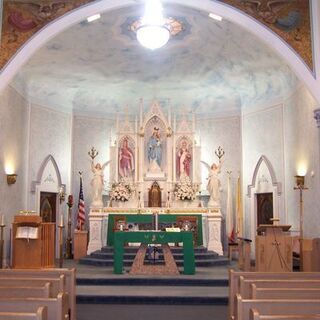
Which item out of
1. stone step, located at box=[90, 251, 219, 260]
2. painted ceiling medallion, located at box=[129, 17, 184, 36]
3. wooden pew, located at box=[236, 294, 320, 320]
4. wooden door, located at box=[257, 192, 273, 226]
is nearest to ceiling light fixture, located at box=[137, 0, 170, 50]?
painted ceiling medallion, located at box=[129, 17, 184, 36]

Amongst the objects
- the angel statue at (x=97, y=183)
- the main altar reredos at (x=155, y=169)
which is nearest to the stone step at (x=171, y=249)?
the main altar reredos at (x=155, y=169)

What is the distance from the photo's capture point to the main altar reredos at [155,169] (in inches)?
619

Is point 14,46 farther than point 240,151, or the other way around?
point 240,151

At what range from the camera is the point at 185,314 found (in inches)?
322

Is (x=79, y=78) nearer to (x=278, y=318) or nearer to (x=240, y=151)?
(x=240, y=151)

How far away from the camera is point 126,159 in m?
16.6

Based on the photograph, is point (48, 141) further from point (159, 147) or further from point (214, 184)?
point (214, 184)

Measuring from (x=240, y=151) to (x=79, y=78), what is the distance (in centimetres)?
558

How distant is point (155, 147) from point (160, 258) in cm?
424

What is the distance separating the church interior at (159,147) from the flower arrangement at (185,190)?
5 cm

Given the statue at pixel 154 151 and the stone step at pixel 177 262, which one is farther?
the statue at pixel 154 151

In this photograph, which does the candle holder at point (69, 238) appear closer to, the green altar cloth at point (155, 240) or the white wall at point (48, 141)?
the white wall at point (48, 141)

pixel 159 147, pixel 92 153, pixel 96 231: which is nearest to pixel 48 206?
pixel 96 231

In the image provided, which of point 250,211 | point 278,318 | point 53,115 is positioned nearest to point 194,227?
point 250,211
